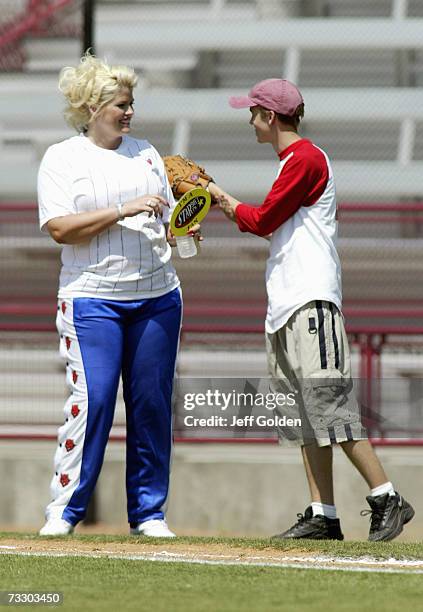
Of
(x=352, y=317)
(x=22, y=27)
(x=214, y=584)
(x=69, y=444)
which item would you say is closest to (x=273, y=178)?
(x=22, y=27)

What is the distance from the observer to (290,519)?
866cm

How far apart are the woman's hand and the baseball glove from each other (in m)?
0.34

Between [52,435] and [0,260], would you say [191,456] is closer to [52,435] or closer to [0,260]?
[52,435]

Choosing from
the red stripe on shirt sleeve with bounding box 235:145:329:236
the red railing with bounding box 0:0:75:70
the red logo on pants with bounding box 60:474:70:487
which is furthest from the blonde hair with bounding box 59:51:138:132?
the red railing with bounding box 0:0:75:70

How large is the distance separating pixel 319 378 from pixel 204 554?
2.34 feet

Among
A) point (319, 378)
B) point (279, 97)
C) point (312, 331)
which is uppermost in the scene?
point (279, 97)

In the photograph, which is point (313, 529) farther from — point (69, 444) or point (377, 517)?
point (69, 444)

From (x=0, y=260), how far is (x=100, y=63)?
20.1 ft

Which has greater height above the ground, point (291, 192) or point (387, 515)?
point (291, 192)

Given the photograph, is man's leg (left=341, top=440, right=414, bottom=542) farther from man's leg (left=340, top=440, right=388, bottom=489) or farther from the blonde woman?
the blonde woman

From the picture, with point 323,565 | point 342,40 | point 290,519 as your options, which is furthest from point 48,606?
point 342,40

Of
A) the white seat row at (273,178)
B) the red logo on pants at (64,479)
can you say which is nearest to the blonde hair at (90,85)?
the red logo on pants at (64,479)

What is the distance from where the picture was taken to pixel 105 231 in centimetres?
519

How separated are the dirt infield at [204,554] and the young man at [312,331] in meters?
0.37
